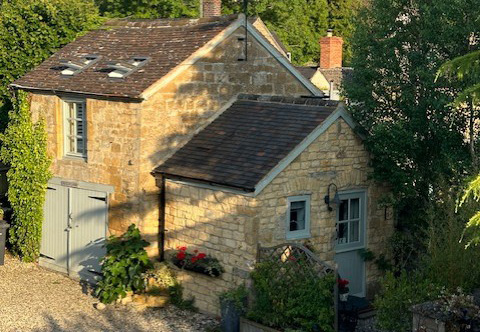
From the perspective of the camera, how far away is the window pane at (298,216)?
1503 cm

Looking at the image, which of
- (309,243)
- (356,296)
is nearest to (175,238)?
(309,243)

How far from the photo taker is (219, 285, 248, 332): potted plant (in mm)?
13859

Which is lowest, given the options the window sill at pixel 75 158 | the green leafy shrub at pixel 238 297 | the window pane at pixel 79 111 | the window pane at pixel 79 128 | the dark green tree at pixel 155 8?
the green leafy shrub at pixel 238 297

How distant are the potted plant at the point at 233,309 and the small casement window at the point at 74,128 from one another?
548 cm

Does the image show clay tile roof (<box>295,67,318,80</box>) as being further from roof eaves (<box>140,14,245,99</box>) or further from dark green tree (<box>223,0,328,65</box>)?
roof eaves (<box>140,14,245,99</box>)

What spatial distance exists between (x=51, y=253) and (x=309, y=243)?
6514 mm

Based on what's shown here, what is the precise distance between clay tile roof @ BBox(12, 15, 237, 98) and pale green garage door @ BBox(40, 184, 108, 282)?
224 centimetres

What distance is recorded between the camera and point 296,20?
54.6 m

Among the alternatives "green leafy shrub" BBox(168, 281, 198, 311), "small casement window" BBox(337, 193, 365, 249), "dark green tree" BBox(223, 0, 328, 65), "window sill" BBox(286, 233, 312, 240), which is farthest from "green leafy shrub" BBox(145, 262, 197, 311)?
"dark green tree" BBox(223, 0, 328, 65)

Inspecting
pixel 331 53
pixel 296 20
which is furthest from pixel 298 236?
pixel 296 20

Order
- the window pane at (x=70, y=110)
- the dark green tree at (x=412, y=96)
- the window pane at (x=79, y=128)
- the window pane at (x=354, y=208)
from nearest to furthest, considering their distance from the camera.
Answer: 1. the dark green tree at (x=412, y=96)
2. the window pane at (x=354, y=208)
3. the window pane at (x=79, y=128)
4. the window pane at (x=70, y=110)

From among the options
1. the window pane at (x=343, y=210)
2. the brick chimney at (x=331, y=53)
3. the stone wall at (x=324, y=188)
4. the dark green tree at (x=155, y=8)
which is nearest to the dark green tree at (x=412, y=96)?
the stone wall at (x=324, y=188)

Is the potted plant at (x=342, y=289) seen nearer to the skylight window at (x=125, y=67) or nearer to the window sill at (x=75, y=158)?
the skylight window at (x=125, y=67)

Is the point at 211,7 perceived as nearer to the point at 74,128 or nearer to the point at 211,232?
the point at 74,128
